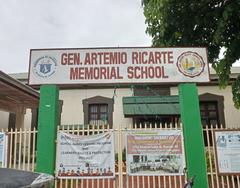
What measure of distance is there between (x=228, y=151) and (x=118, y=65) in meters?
3.54

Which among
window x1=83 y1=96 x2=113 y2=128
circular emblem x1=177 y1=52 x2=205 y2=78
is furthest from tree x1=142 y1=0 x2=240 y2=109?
window x1=83 y1=96 x2=113 y2=128

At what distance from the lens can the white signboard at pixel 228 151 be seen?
7121mm

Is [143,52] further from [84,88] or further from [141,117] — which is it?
[84,88]

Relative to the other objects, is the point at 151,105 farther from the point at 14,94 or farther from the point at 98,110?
the point at 14,94

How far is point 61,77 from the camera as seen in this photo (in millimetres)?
7609

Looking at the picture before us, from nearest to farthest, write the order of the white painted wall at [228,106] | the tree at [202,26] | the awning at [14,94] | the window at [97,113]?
1. the tree at [202,26]
2. the awning at [14,94]
3. the white painted wall at [228,106]
4. the window at [97,113]

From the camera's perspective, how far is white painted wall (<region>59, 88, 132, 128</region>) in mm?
15898

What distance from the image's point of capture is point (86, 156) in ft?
23.7

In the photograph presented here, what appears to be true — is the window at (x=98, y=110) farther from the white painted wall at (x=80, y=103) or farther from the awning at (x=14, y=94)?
the awning at (x=14, y=94)

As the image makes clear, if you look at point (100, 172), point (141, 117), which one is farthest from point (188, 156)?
point (141, 117)

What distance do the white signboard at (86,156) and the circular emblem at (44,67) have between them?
5.71ft

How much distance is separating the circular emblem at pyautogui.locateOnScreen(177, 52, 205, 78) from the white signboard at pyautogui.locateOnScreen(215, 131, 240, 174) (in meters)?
1.66

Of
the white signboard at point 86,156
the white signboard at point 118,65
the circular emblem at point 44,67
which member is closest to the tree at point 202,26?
the white signboard at point 118,65

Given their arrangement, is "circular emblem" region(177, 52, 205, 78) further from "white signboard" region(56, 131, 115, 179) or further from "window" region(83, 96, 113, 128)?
"window" region(83, 96, 113, 128)
